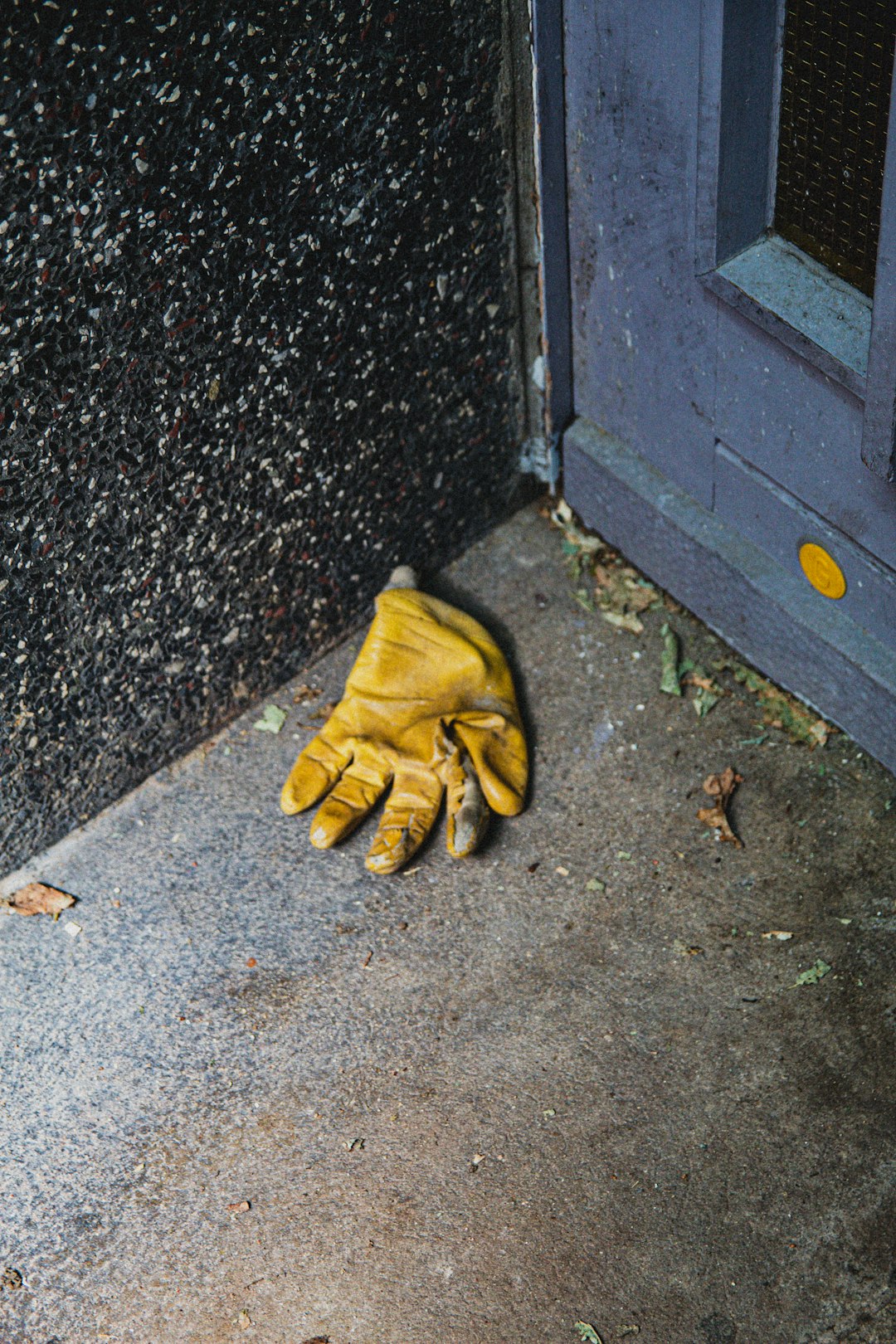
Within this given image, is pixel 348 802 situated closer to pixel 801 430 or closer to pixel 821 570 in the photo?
pixel 821 570

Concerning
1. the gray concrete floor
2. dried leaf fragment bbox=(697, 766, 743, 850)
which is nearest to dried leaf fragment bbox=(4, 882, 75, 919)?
the gray concrete floor

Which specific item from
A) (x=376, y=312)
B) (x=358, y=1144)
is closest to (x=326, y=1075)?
(x=358, y=1144)

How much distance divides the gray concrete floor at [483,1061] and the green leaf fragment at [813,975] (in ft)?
0.08

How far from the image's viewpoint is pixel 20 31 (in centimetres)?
212

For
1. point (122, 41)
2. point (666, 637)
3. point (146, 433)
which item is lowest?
point (666, 637)

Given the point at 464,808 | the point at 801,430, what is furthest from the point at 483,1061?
the point at 801,430

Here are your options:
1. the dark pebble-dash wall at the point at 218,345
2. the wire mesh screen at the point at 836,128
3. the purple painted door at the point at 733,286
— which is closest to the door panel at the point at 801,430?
the purple painted door at the point at 733,286

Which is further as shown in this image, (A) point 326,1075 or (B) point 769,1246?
(A) point 326,1075

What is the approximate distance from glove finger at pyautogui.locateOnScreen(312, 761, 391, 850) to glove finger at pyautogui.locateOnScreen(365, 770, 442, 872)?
0.14 feet

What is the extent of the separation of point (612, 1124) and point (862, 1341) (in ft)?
1.85

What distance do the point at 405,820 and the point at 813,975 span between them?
957 millimetres

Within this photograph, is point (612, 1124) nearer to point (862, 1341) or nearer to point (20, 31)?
point (862, 1341)

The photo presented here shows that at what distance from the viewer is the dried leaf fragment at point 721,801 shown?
293 centimetres

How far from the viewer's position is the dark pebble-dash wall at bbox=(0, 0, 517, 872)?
2.32m
